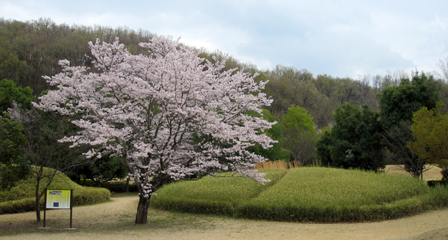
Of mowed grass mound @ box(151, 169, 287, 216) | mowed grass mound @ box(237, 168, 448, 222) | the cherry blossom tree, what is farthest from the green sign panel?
mowed grass mound @ box(237, 168, 448, 222)

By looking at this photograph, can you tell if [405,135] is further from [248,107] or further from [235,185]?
[248,107]

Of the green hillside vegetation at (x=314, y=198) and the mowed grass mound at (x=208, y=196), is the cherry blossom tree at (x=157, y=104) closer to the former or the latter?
the green hillside vegetation at (x=314, y=198)

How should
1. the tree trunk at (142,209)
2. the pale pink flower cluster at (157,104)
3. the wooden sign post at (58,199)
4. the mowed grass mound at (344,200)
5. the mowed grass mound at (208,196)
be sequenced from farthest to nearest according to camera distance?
the mowed grass mound at (208,196) → the mowed grass mound at (344,200) → the tree trunk at (142,209) → the wooden sign post at (58,199) → the pale pink flower cluster at (157,104)

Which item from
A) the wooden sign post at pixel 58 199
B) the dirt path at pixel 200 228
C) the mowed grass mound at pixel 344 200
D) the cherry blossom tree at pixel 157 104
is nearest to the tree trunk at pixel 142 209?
the cherry blossom tree at pixel 157 104

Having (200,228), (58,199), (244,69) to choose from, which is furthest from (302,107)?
(58,199)

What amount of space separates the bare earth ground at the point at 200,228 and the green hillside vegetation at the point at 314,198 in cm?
42

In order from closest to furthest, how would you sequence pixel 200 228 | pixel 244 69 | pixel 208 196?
pixel 200 228 < pixel 208 196 < pixel 244 69

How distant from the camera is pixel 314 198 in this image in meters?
11.6

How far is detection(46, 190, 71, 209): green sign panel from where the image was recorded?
9.18 meters

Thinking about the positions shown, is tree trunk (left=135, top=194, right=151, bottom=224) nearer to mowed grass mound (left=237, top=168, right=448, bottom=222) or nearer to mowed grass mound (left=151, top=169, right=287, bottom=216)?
mowed grass mound (left=151, top=169, right=287, bottom=216)

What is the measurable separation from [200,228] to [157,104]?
4.21 metres

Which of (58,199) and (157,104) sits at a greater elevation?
(157,104)

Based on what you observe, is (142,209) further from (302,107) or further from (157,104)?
(302,107)

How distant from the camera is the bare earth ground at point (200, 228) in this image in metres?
8.34
